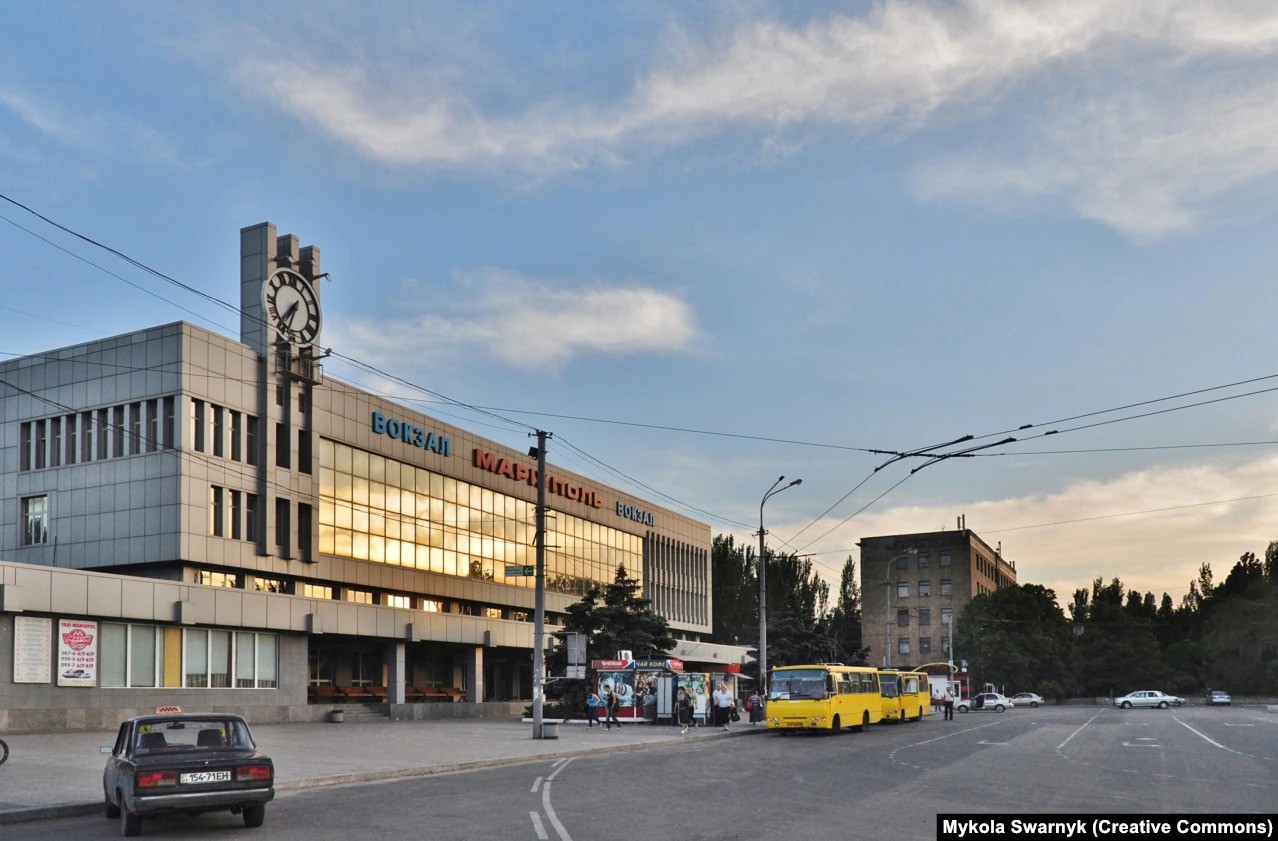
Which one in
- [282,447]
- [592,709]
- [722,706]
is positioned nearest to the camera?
[592,709]

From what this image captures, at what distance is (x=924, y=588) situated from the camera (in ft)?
424

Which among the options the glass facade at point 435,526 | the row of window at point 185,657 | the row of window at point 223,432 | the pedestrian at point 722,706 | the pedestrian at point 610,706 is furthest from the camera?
the glass facade at point 435,526

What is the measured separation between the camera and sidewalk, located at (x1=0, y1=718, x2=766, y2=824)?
19625 millimetres

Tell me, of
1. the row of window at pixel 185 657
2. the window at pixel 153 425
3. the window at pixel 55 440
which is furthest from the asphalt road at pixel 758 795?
the window at pixel 55 440

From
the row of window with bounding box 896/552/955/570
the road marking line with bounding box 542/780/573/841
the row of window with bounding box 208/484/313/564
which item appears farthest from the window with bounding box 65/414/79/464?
the row of window with bounding box 896/552/955/570

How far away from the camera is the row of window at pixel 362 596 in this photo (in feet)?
171

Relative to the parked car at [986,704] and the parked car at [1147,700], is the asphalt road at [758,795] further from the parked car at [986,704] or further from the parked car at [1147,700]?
the parked car at [1147,700]

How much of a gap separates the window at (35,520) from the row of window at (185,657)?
33.9 ft

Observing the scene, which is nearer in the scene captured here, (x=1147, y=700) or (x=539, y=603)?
(x=539, y=603)

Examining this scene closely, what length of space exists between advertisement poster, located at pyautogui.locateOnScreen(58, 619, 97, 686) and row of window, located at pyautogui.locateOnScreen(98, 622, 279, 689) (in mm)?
582

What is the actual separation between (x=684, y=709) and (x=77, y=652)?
2206 cm

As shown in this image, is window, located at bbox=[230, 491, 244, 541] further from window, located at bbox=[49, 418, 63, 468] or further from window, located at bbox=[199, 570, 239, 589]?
window, located at bbox=[49, 418, 63, 468]

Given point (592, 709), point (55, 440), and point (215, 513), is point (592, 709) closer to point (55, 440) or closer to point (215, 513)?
point (215, 513)

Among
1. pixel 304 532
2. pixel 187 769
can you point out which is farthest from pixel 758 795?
pixel 304 532
